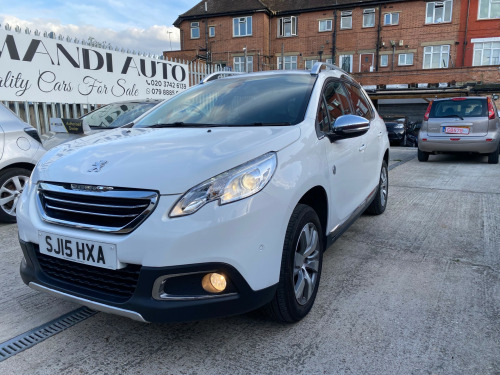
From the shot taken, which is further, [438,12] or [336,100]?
[438,12]

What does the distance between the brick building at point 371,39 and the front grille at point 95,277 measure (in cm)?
2508

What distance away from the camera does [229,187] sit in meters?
1.98

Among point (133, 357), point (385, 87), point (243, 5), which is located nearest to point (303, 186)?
point (133, 357)

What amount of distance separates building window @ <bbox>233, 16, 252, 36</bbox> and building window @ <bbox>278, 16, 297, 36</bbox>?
257cm

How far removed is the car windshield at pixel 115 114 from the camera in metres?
6.02

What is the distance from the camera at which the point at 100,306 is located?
2004 millimetres

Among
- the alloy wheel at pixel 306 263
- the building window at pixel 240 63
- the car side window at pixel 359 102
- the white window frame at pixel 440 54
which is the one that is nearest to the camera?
the alloy wheel at pixel 306 263

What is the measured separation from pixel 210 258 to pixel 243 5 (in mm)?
34383

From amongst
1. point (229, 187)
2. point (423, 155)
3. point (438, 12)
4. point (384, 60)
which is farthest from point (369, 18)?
point (229, 187)

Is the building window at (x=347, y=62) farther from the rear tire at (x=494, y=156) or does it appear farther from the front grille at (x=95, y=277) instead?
the front grille at (x=95, y=277)

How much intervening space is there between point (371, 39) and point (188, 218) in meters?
32.0

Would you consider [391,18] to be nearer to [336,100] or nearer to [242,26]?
[242,26]

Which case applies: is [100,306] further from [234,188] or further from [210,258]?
[234,188]

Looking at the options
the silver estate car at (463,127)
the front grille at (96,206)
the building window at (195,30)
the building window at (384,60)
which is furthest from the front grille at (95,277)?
the building window at (195,30)
